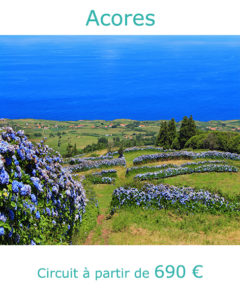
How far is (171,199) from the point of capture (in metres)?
10.7

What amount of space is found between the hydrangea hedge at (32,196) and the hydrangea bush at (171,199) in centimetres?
381

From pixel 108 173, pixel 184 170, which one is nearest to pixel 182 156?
pixel 184 170

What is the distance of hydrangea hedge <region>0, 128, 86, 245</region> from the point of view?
14.1 ft

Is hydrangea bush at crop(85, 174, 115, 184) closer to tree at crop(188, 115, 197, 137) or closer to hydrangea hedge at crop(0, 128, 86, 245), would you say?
hydrangea hedge at crop(0, 128, 86, 245)

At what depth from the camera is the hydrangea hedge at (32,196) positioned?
4297mm

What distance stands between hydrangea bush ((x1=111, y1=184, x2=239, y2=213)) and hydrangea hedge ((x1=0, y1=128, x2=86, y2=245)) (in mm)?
3806

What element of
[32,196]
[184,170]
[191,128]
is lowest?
[32,196]

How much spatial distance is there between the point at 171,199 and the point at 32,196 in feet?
22.7

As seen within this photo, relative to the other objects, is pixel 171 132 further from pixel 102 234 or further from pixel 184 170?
pixel 102 234

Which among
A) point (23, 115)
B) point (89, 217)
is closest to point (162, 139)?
point (89, 217)

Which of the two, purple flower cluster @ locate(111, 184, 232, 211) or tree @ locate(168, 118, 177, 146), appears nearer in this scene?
purple flower cluster @ locate(111, 184, 232, 211)

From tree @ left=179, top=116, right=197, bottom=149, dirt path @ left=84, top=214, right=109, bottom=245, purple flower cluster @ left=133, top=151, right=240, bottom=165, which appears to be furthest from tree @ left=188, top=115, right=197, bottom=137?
dirt path @ left=84, top=214, right=109, bottom=245

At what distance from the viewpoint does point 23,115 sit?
474 feet
